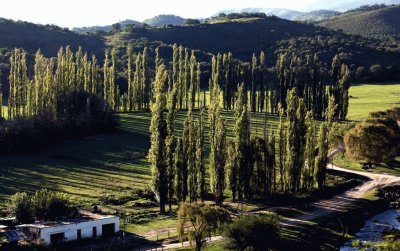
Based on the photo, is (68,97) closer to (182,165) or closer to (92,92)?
(92,92)

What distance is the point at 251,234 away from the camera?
164 ft

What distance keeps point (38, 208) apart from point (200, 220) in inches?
744

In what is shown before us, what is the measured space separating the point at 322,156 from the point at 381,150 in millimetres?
14914

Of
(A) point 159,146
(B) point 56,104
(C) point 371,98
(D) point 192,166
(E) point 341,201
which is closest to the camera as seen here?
(A) point 159,146

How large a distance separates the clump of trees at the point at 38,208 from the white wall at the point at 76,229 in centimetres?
390

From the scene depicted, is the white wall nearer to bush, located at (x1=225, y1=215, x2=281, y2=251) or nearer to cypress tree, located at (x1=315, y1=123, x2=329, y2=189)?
bush, located at (x1=225, y1=215, x2=281, y2=251)

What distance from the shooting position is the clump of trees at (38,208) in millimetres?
57562

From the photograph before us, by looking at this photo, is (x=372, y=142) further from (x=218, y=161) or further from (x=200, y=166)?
(x=200, y=166)

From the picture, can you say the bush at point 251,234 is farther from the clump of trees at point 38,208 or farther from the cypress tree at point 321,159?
the cypress tree at point 321,159

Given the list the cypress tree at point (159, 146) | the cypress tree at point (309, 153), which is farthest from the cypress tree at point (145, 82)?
the cypress tree at point (159, 146)

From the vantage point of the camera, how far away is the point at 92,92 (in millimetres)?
115875

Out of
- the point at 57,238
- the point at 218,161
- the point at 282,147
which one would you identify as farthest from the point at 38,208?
the point at 282,147

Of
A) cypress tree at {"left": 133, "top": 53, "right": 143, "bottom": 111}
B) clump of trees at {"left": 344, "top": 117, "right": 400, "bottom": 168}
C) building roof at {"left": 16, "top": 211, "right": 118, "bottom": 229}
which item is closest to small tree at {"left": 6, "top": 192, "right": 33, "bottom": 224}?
building roof at {"left": 16, "top": 211, "right": 118, "bottom": 229}

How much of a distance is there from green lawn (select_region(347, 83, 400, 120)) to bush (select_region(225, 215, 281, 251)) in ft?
250
